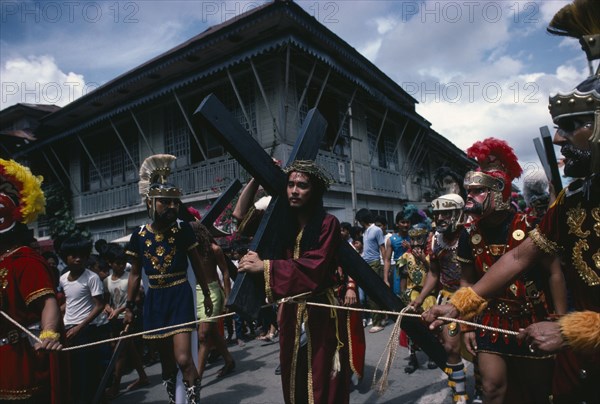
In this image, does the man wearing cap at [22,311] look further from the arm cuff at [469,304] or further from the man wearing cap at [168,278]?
the arm cuff at [469,304]

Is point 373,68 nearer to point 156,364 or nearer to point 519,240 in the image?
point 156,364

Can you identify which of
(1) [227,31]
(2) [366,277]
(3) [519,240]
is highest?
(1) [227,31]

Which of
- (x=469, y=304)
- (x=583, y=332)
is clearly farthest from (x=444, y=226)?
(x=583, y=332)

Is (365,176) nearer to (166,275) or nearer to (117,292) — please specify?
(117,292)

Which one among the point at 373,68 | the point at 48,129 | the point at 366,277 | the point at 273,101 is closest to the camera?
the point at 366,277

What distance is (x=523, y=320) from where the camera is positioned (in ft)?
9.80

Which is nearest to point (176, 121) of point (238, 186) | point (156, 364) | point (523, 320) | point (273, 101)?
point (273, 101)

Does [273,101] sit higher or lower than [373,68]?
lower

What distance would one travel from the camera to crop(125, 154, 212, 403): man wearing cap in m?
3.99

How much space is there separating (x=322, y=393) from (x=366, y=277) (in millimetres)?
899

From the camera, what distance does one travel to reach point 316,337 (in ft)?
10.2

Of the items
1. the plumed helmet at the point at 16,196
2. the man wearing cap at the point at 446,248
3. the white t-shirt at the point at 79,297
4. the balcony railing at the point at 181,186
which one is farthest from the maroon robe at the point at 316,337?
the balcony railing at the point at 181,186

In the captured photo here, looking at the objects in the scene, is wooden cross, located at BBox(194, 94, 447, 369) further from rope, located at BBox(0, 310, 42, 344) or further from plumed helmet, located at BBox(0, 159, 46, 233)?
plumed helmet, located at BBox(0, 159, 46, 233)

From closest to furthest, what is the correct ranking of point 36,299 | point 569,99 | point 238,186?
point 569,99 → point 36,299 → point 238,186
